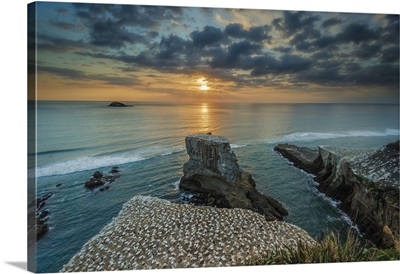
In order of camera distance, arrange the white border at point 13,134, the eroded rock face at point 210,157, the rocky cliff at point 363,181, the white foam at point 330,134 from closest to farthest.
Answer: the white border at point 13,134
the rocky cliff at point 363,181
the eroded rock face at point 210,157
the white foam at point 330,134

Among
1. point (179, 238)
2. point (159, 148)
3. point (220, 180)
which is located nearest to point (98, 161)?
point (159, 148)

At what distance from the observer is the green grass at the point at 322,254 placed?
18.4 feet

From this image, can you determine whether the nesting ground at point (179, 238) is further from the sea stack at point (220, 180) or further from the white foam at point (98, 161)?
the white foam at point (98, 161)

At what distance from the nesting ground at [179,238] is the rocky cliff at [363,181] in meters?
0.95

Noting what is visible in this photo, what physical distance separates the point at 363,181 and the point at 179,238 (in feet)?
10.0

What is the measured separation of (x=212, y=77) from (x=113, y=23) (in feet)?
5.45

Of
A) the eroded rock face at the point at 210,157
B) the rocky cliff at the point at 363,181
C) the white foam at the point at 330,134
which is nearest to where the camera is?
the rocky cliff at the point at 363,181

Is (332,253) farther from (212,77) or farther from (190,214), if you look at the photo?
(212,77)

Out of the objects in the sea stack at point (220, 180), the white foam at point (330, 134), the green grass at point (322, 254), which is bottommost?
the green grass at point (322, 254)

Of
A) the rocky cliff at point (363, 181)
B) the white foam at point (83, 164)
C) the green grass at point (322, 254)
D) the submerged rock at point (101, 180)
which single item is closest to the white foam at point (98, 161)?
the white foam at point (83, 164)

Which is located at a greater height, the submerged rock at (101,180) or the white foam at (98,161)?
the white foam at (98,161)

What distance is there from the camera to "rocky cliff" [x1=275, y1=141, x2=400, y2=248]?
20.2 feet

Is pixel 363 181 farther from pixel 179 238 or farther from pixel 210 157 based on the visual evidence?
pixel 179 238

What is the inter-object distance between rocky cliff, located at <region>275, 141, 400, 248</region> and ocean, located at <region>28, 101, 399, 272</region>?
14 cm
